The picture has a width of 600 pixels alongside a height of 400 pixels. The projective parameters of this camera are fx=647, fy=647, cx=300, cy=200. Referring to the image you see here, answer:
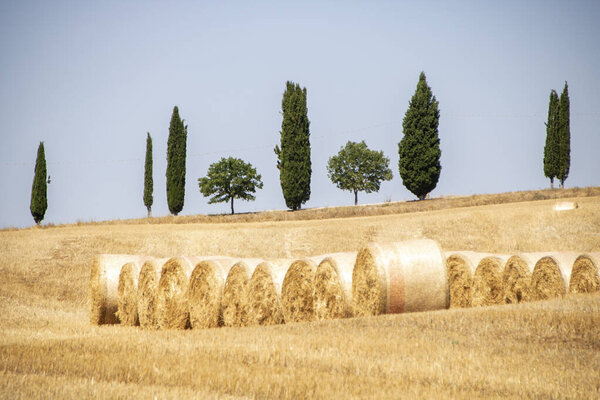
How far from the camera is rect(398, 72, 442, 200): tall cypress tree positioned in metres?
57.8

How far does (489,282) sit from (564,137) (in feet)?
151

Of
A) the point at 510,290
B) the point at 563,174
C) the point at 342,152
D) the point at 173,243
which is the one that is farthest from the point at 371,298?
the point at 342,152

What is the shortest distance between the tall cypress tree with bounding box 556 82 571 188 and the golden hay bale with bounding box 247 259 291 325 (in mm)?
49447

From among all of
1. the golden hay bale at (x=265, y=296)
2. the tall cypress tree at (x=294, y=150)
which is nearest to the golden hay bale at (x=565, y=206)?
the golden hay bale at (x=265, y=296)

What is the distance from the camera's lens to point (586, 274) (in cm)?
1497

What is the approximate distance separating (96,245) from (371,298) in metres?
22.5

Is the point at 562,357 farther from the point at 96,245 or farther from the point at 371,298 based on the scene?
the point at 96,245

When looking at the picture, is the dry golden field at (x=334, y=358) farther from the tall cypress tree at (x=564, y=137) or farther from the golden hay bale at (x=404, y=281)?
the tall cypress tree at (x=564, y=137)

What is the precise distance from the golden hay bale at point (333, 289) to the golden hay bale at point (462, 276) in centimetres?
408

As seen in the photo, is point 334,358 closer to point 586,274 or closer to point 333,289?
point 333,289

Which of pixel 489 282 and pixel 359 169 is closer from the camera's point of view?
pixel 489 282

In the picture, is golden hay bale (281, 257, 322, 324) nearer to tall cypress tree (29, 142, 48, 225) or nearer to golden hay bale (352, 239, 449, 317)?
golden hay bale (352, 239, 449, 317)

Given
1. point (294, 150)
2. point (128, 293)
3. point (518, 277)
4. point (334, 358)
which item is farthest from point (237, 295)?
point (294, 150)

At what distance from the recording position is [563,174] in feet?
191
